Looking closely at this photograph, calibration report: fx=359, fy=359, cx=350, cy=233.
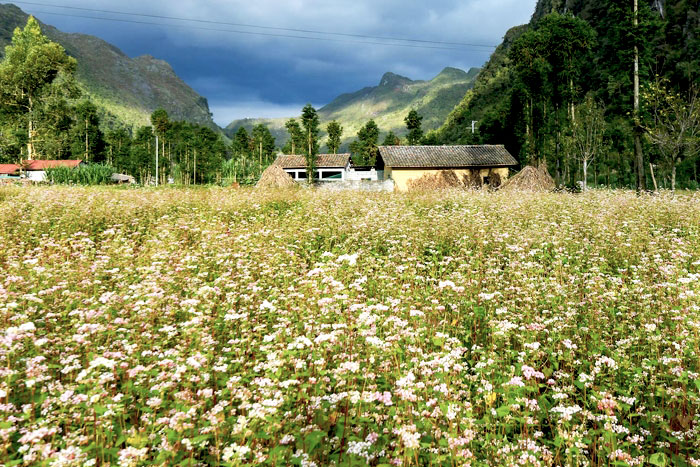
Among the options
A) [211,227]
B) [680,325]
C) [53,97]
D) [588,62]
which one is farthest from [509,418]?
[588,62]

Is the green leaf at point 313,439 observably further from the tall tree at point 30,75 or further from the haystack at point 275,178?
the tall tree at point 30,75

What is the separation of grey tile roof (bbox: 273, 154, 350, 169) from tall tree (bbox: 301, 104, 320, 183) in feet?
31.6

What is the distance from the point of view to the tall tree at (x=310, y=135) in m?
56.0

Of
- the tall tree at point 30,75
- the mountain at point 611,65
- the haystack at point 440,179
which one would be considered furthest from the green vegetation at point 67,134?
the mountain at point 611,65

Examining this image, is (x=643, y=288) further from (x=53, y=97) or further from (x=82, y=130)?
(x=82, y=130)

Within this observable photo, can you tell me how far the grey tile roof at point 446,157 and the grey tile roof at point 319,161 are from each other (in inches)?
1059

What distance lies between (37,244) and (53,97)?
52.2 metres

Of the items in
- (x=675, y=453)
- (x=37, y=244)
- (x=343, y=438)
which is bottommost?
(x=675, y=453)

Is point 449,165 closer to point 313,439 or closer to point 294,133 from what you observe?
point 313,439

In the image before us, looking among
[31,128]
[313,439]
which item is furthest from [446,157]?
[31,128]

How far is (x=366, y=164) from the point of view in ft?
288

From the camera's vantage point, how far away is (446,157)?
42281 millimetres

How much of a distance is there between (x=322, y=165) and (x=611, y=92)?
48.0m

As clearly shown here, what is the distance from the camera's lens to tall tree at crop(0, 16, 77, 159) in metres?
43.7
